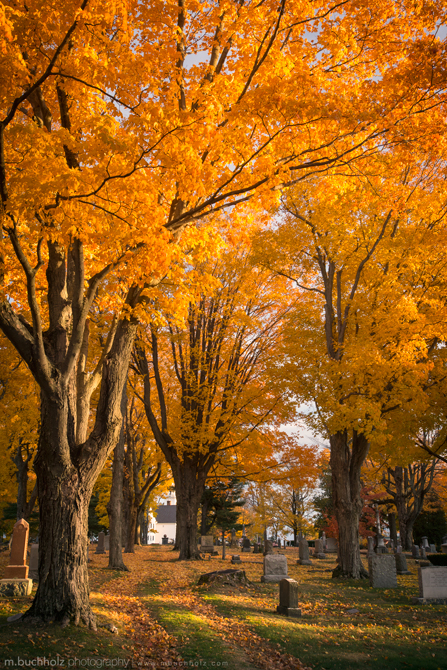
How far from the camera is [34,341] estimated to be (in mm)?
5762

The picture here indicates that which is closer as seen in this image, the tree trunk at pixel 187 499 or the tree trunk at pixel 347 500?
the tree trunk at pixel 347 500

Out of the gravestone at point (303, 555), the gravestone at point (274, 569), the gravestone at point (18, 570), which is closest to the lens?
the gravestone at point (18, 570)

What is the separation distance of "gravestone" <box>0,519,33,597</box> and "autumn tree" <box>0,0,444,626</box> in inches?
133

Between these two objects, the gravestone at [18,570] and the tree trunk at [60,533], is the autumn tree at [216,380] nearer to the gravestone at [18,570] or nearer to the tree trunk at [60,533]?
the gravestone at [18,570]

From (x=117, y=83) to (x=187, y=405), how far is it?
14111 mm

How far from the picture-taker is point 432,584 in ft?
33.7

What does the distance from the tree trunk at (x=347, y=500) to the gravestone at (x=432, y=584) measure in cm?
360

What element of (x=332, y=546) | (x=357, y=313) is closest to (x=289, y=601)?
(x=357, y=313)

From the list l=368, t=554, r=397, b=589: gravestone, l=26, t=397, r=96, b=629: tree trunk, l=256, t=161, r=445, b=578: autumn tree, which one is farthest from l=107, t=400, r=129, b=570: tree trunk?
l=26, t=397, r=96, b=629: tree trunk

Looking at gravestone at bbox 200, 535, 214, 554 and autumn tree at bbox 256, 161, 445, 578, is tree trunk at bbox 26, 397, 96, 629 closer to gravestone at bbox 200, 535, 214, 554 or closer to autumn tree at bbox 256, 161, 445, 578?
autumn tree at bbox 256, 161, 445, 578

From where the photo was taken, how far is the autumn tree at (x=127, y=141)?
527 centimetres

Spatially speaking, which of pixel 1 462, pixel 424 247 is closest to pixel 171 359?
pixel 1 462

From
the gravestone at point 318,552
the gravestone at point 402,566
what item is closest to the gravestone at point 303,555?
the gravestone at point 402,566

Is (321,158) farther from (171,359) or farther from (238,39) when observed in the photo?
(171,359)
